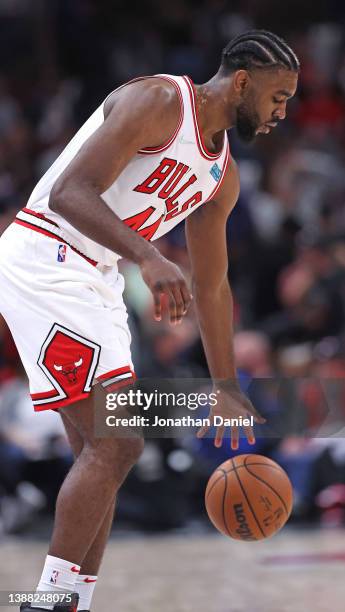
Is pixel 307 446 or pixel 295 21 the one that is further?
pixel 295 21

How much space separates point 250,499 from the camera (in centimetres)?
436

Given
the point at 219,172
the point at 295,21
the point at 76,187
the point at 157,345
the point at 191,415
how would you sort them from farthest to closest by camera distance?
1. the point at 295,21
2. the point at 157,345
3. the point at 191,415
4. the point at 219,172
5. the point at 76,187

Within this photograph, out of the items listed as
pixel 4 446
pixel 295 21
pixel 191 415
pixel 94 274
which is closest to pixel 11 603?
pixel 191 415

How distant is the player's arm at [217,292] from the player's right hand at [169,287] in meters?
0.97

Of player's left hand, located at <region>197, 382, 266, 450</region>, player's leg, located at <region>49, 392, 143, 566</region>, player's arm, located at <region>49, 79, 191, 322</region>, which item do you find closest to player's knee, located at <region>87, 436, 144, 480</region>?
player's leg, located at <region>49, 392, 143, 566</region>

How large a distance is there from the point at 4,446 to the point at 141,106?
420 cm

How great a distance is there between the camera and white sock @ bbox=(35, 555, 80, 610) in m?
3.63

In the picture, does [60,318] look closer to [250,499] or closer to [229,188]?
[229,188]

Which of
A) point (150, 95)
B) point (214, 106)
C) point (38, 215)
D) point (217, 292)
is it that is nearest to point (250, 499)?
point (217, 292)

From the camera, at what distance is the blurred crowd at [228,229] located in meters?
7.46

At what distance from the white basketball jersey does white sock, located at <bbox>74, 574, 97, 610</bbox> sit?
1.18 metres

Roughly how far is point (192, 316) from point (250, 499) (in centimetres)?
429

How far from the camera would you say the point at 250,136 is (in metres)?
4.12

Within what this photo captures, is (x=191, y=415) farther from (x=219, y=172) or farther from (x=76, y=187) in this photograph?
(x=76, y=187)
